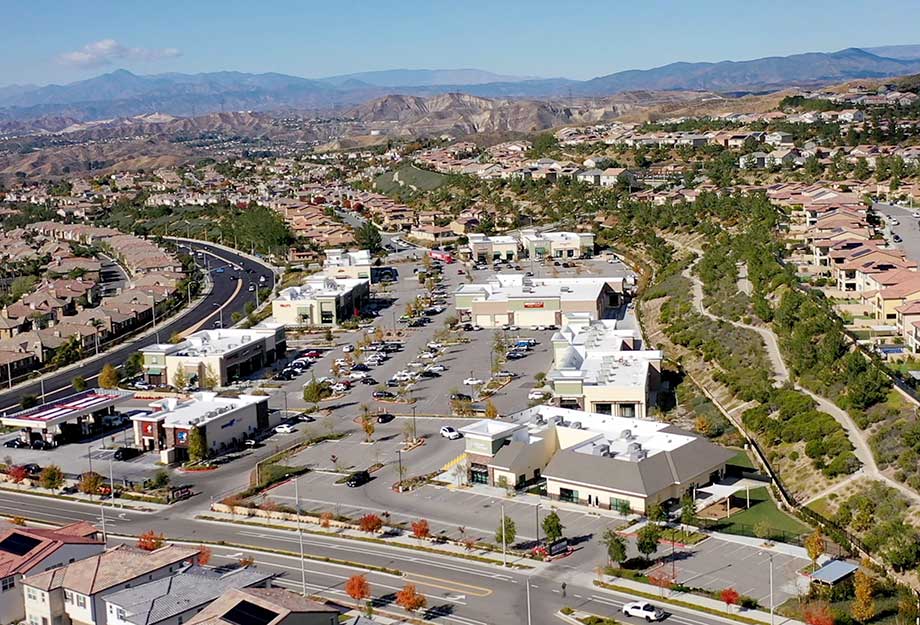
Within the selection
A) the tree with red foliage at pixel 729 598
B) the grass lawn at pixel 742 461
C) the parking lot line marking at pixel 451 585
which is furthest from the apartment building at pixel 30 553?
the grass lawn at pixel 742 461

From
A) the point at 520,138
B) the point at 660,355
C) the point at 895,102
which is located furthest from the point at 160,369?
the point at 520,138

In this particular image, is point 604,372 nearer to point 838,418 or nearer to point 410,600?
point 838,418

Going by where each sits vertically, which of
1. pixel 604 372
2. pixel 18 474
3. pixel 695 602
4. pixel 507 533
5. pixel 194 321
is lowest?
pixel 194 321

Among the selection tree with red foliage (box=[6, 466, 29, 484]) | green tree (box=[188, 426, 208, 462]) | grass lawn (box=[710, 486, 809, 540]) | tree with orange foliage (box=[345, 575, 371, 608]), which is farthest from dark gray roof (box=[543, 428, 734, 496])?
tree with red foliage (box=[6, 466, 29, 484])

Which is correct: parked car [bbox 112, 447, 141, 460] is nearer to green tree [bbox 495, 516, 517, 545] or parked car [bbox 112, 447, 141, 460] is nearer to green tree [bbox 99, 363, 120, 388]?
green tree [bbox 99, 363, 120, 388]

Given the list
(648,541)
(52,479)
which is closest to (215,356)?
(52,479)

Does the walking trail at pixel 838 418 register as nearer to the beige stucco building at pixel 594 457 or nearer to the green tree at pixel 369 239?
the beige stucco building at pixel 594 457
